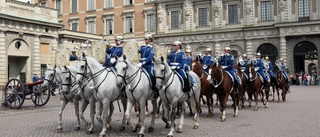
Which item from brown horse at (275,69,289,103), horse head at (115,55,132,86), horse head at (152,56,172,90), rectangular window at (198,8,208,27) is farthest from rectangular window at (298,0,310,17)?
horse head at (115,55,132,86)

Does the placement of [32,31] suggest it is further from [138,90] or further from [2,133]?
[138,90]

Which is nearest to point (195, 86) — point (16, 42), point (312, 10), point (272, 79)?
point (272, 79)

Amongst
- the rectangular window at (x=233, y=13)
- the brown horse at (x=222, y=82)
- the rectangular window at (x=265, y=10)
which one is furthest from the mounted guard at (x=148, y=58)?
the rectangular window at (x=233, y=13)

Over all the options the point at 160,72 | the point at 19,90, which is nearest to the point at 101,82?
the point at 160,72

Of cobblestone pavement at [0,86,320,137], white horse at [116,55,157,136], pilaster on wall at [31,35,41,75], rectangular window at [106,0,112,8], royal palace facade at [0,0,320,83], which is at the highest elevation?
rectangular window at [106,0,112,8]

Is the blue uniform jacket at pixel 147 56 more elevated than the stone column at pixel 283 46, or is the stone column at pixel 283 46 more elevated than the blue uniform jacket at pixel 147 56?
the stone column at pixel 283 46

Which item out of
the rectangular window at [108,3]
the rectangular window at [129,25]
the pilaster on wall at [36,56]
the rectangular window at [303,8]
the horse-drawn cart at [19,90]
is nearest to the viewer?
the horse-drawn cart at [19,90]

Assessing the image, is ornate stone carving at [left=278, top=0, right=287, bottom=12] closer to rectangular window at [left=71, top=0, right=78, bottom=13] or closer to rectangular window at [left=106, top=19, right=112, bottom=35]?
rectangular window at [left=106, top=19, right=112, bottom=35]

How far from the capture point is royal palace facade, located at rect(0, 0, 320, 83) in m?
31.5

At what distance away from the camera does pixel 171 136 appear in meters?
9.15

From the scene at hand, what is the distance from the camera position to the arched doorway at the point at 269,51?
3919cm

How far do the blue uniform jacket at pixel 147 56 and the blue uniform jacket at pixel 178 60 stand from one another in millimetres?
864

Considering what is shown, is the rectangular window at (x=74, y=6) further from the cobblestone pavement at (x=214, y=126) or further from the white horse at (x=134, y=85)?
the white horse at (x=134, y=85)

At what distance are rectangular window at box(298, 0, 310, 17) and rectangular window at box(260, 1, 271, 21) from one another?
349cm
